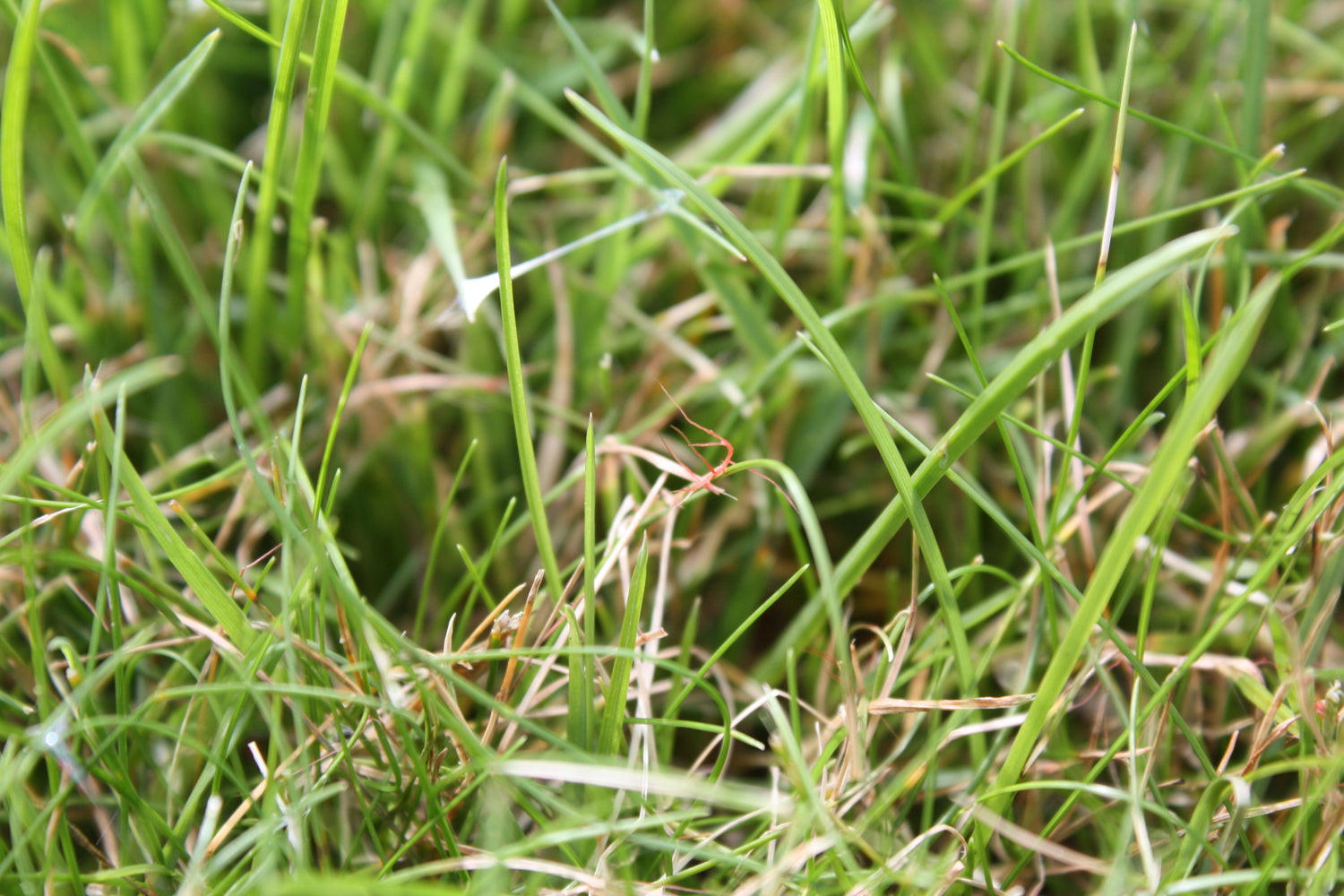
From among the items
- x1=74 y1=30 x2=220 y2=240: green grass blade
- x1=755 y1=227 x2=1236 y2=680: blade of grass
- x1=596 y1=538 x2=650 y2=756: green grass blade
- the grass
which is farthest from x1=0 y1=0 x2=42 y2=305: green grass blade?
x1=755 y1=227 x2=1236 y2=680: blade of grass

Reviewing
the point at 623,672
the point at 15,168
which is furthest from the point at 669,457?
the point at 15,168

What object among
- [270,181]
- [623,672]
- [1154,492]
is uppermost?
[270,181]

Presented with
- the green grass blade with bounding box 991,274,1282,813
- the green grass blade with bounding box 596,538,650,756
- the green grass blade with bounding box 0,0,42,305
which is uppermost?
the green grass blade with bounding box 0,0,42,305

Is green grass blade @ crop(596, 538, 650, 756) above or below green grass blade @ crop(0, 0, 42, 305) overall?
below

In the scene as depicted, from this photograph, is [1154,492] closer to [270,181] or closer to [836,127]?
[836,127]

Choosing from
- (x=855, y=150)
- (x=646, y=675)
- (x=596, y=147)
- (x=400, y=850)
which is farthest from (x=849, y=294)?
(x=400, y=850)

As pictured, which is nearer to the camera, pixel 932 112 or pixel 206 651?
pixel 206 651

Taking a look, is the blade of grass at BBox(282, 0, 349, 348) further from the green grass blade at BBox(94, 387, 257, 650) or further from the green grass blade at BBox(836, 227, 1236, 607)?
the green grass blade at BBox(836, 227, 1236, 607)

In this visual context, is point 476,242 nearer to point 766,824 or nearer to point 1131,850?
point 766,824
